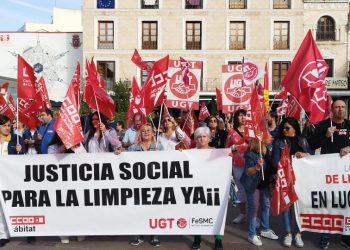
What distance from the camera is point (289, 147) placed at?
556 centimetres

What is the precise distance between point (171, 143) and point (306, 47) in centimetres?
228

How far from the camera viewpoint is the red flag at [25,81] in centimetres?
623

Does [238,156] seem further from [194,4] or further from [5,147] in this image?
[194,4]

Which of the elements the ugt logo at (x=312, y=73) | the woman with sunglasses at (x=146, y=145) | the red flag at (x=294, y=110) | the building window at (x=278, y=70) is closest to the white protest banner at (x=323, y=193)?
the ugt logo at (x=312, y=73)

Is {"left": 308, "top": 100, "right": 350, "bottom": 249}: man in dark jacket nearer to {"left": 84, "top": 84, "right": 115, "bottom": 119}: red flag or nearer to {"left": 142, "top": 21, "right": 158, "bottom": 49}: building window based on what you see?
{"left": 84, "top": 84, "right": 115, "bottom": 119}: red flag

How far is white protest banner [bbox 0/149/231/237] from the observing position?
5.38 m

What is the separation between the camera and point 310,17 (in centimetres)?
3212

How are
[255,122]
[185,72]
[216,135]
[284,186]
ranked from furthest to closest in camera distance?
[185,72] → [216,135] → [284,186] → [255,122]

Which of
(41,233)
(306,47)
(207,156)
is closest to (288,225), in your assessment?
(207,156)

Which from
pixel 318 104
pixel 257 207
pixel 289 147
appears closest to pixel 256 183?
pixel 257 207

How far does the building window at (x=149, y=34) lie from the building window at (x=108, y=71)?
2.92 meters

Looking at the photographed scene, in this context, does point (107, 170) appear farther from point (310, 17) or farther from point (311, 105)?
point (310, 17)

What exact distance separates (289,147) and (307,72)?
1041 mm

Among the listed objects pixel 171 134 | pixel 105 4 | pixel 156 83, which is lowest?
pixel 171 134
